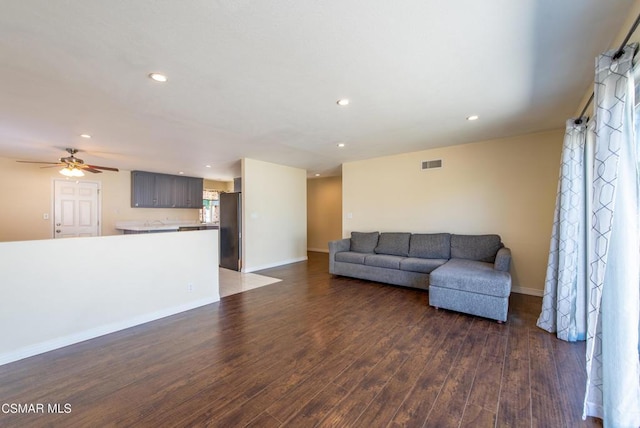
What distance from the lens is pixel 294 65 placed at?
82.1 inches

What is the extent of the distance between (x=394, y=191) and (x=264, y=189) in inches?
116

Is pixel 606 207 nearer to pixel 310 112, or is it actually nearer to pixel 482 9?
pixel 482 9

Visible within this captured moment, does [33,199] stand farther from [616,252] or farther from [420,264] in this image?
[616,252]

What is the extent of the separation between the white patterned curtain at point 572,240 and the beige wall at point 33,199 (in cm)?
907

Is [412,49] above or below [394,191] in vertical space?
above

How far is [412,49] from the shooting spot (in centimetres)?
189

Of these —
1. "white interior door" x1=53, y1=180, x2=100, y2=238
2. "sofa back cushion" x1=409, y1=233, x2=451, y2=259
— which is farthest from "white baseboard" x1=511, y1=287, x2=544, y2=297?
"white interior door" x1=53, y1=180, x2=100, y2=238

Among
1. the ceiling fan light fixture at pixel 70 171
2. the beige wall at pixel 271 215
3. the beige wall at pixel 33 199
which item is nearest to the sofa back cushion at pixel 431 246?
the beige wall at pixel 271 215

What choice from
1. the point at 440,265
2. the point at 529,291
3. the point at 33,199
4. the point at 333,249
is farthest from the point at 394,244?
the point at 33,199

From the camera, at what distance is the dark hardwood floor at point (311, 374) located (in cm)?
163

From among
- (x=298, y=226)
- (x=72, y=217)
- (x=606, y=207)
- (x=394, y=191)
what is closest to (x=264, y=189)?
(x=298, y=226)

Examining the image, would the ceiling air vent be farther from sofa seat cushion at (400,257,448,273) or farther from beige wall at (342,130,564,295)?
sofa seat cushion at (400,257,448,273)

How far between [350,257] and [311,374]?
9.73 ft

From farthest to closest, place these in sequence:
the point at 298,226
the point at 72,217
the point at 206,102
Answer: the point at 298,226 < the point at 72,217 < the point at 206,102
